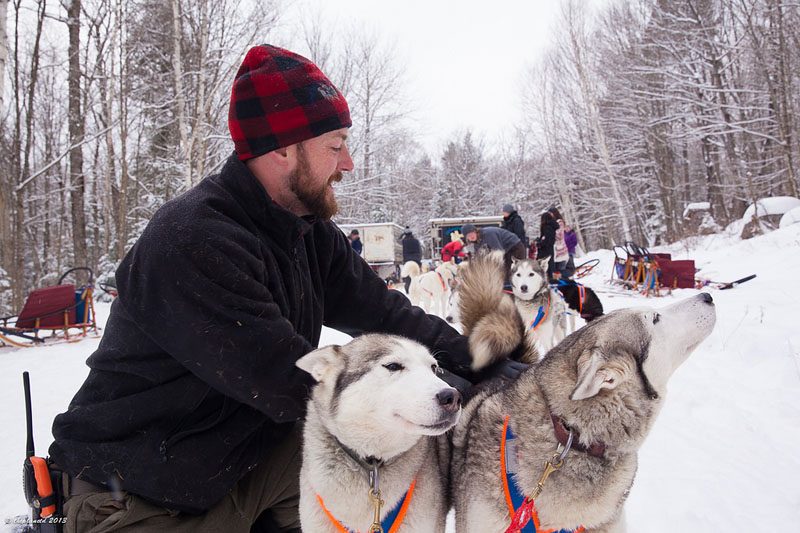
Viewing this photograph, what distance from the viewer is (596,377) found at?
54.1 inches

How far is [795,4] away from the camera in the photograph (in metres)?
10.4

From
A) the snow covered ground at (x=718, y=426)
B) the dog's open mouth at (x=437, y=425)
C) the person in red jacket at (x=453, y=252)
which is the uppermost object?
the person in red jacket at (x=453, y=252)

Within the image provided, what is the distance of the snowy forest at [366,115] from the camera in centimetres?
1107

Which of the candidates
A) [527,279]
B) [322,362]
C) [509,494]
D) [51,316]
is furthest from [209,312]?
[51,316]

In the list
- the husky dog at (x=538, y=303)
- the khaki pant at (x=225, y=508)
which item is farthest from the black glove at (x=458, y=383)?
the husky dog at (x=538, y=303)

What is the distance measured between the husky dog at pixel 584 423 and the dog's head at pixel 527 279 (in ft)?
14.1

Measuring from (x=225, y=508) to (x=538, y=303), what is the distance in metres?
4.85

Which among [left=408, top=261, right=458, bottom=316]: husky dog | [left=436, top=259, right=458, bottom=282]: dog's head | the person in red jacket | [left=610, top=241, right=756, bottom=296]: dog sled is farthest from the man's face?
the person in red jacket

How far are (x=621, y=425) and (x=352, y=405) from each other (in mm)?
932

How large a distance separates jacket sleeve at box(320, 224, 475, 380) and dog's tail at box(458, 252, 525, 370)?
10 cm

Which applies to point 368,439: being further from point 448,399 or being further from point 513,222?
point 513,222

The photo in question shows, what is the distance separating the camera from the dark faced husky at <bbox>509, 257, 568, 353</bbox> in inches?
221

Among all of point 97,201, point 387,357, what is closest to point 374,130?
point 97,201

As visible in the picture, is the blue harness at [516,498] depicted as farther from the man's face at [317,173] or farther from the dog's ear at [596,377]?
the man's face at [317,173]
